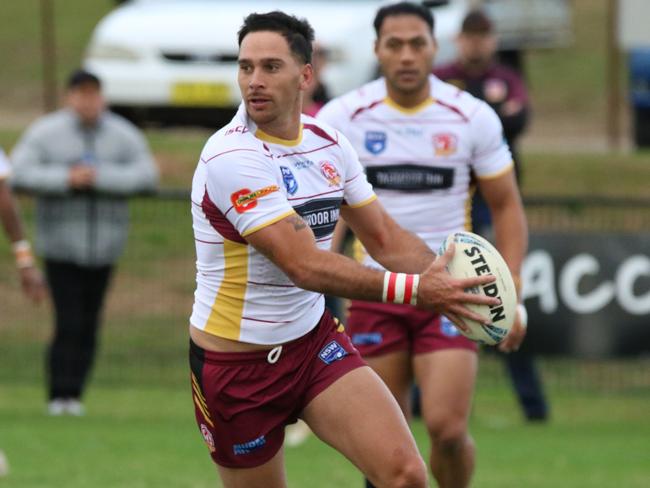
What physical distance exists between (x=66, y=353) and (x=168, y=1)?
607 cm

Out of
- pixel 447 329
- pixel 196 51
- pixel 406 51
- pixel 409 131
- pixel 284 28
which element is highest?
pixel 284 28

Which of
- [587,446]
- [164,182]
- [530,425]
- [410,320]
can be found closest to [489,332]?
[410,320]

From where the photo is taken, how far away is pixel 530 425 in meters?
12.2

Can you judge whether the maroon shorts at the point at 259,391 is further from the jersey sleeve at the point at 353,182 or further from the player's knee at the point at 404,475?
the jersey sleeve at the point at 353,182

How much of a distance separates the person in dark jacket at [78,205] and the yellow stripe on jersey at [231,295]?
5.99 metres

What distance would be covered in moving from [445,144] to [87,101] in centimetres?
480

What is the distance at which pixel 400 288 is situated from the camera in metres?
5.94

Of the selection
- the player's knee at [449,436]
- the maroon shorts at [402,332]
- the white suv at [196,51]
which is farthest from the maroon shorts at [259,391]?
the white suv at [196,51]

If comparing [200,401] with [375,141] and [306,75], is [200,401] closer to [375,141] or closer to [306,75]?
[306,75]

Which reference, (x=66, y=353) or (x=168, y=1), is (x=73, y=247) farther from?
(x=168, y=1)

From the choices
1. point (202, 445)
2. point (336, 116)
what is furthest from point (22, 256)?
point (336, 116)

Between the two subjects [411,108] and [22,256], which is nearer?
[411,108]

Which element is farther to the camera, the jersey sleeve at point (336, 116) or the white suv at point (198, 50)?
the white suv at point (198, 50)

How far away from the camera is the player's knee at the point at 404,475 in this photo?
240 inches
